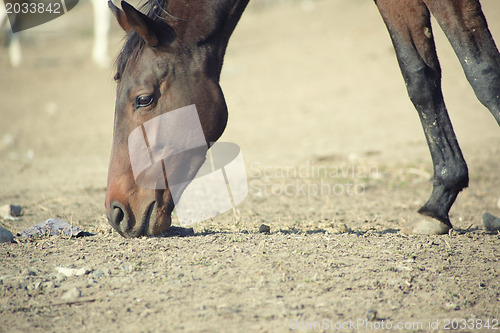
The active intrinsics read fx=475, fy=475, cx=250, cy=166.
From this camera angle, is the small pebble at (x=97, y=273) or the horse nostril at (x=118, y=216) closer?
the small pebble at (x=97, y=273)

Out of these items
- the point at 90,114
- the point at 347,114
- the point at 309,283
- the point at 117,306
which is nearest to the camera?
the point at 117,306

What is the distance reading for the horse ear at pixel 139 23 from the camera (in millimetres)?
2518

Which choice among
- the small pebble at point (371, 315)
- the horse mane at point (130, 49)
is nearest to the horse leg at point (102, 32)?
the horse mane at point (130, 49)

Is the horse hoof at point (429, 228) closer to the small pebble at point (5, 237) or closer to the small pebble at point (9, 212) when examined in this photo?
the small pebble at point (5, 237)

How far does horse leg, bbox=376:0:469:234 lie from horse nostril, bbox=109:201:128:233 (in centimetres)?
173

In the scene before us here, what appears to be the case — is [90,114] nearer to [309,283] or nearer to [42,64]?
[42,64]

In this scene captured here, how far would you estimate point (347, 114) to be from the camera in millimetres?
8047

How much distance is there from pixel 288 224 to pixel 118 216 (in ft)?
4.31

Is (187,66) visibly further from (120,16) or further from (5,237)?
(5,237)

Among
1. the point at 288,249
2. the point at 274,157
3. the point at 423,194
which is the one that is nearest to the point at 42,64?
the point at 274,157

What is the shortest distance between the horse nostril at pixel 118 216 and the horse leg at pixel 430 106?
173 centimetres

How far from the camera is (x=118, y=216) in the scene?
2.61 m

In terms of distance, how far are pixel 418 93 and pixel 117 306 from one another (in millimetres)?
2191

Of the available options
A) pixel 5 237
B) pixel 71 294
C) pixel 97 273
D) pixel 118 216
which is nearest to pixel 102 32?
pixel 5 237
